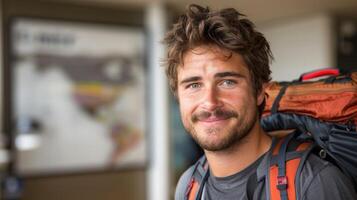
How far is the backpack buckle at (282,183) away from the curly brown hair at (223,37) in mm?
291

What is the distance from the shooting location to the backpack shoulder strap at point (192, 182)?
1.36 meters

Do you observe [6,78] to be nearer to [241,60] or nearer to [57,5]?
[57,5]

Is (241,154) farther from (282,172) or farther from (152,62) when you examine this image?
(152,62)

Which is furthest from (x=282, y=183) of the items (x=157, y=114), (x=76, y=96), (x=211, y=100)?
(x=157, y=114)

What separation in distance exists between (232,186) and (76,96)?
317cm

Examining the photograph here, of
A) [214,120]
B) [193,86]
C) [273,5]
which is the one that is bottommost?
[214,120]

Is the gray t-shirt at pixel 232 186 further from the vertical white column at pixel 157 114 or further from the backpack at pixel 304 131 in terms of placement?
the vertical white column at pixel 157 114

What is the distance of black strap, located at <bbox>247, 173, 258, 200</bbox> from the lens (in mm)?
1163

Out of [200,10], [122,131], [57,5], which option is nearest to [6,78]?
[57,5]

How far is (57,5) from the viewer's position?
415 centimetres

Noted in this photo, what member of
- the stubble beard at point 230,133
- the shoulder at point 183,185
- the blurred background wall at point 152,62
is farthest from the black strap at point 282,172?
the blurred background wall at point 152,62

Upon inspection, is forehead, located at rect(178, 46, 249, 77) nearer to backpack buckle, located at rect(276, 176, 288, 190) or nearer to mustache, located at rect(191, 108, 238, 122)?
mustache, located at rect(191, 108, 238, 122)

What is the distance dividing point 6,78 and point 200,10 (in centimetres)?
300

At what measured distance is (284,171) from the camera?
3.59ft
